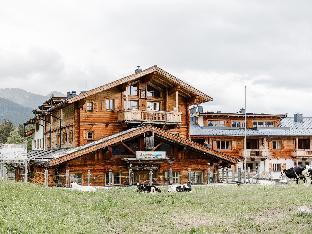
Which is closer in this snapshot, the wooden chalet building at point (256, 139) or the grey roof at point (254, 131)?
the grey roof at point (254, 131)

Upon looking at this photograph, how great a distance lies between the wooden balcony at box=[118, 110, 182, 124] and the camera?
45344mm

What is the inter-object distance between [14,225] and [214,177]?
33616 mm

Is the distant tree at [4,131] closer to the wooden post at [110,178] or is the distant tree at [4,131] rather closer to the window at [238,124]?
the window at [238,124]

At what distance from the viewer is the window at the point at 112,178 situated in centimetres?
4288

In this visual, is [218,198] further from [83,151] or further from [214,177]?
[214,177]

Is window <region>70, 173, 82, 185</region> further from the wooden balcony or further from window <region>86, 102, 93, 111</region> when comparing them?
window <region>86, 102, 93, 111</region>

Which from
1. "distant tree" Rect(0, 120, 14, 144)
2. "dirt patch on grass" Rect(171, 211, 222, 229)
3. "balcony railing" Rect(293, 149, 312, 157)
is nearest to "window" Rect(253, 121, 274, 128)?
"balcony railing" Rect(293, 149, 312, 157)

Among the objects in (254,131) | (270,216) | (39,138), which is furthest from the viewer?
(254,131)

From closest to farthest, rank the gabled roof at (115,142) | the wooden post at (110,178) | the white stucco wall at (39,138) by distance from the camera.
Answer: the gabled roof at (115,142) → the wooden post at (110,178) → the white stucco wall at (39,138)

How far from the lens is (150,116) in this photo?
46.8 meters

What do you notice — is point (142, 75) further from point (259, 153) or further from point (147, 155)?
point (259, 153)

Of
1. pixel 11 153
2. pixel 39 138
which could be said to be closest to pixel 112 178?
pixel 11 153

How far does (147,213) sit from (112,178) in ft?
70.7

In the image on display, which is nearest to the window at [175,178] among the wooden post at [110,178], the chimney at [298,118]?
the wooden post at [110,178]
